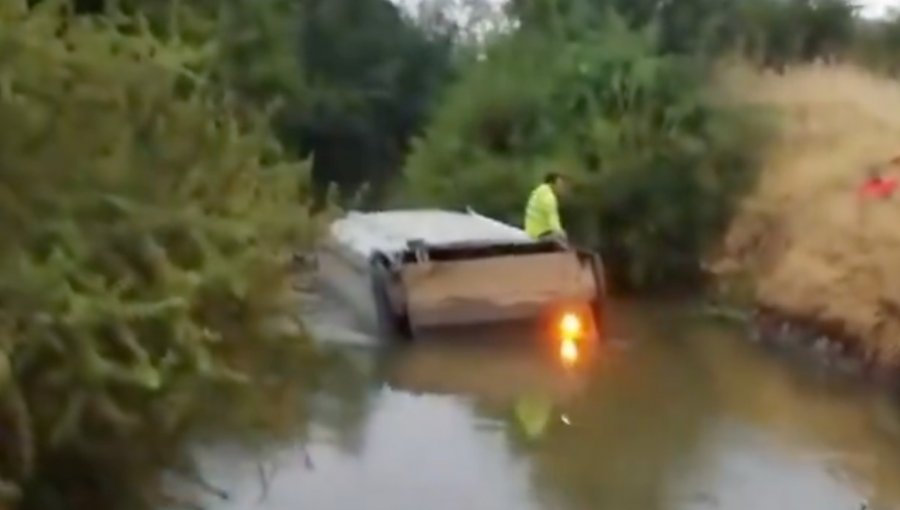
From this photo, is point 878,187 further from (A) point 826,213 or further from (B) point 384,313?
(B) point 384,313

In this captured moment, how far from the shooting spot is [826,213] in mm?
15000

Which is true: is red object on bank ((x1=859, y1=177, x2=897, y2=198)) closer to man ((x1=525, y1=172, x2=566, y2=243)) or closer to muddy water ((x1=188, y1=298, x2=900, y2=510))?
muddy water ((x1=188, y1=298, x2=900, y2=510))

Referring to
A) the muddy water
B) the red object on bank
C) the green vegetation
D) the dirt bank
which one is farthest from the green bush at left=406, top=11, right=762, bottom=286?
the green vegetation

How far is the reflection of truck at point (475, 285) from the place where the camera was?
13.5 meters

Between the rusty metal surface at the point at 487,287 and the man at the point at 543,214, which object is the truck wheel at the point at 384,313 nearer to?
the rusty metal surface at the point at 487,287

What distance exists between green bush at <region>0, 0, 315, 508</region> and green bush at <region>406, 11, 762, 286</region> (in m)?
12.2

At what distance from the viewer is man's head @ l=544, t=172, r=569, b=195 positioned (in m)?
17.6

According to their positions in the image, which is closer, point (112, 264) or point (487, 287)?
point (112, 264)

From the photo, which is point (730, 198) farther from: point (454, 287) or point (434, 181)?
point (454, 287)

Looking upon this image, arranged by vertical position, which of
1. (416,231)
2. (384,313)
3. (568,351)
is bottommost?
(568,351)

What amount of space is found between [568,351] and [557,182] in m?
4.60

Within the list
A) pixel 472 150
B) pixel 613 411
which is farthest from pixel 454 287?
pixel 472 150

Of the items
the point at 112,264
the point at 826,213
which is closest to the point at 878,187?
the point at 826,213

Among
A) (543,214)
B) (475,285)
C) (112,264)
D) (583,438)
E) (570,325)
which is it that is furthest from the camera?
(543,214)
